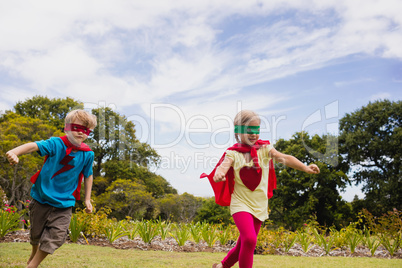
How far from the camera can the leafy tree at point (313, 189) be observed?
23281 millimetres

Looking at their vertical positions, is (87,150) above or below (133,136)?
below

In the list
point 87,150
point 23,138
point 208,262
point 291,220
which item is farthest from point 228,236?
point 23,138

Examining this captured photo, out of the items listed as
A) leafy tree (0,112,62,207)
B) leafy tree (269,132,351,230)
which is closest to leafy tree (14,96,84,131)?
leafy tree (0,112,62,207)

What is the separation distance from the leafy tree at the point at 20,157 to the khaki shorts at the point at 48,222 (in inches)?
804

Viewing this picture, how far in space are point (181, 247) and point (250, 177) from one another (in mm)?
4211

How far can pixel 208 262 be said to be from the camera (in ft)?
17.0

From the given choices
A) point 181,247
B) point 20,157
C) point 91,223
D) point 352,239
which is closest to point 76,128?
point 181,247

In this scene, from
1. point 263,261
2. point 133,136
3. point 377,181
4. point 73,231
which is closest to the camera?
point 263,261

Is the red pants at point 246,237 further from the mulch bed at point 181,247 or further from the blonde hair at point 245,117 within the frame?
the mulch bed at point 181,247

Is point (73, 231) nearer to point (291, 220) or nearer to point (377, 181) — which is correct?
point (291, 220)

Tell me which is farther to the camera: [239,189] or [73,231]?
[73,231]

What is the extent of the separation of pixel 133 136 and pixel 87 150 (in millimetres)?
28115

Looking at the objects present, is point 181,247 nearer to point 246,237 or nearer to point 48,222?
point 48,222

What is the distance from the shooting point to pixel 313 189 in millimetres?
23859
